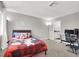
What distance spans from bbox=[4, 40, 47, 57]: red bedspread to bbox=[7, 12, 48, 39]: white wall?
8.5 inches

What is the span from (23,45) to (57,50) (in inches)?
32.0

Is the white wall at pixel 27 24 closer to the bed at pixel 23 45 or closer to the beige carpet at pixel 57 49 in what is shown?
the bed at pixel 23 45

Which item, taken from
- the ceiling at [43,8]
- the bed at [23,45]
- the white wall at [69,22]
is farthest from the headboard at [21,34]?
the white wall at [69,22]

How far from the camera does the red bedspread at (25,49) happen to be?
7.34 feet

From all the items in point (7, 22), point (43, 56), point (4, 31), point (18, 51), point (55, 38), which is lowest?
point (43, 56)

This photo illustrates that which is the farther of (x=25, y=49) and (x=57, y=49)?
(x=57, y=49)

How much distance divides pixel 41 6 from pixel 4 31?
3.48ft

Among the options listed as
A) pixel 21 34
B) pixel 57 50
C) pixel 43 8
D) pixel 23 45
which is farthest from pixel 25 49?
pixel 43 8

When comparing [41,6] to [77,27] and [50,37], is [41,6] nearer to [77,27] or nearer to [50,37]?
[50,37]

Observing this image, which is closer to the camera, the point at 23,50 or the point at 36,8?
the point at 23,50

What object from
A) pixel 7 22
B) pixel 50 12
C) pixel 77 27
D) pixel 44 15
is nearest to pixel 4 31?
pixel 7 22

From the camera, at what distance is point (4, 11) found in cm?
244

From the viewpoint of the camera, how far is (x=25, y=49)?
2346mm

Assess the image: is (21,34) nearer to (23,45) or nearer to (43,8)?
(23,45)
